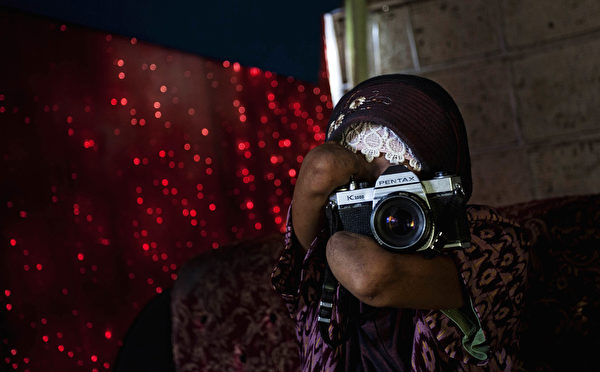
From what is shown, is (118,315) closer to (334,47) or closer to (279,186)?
(279,186)

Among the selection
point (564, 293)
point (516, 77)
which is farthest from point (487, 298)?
point (516, 77)

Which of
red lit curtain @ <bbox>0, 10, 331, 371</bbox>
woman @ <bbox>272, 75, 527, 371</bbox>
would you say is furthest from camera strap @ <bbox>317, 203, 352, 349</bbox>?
red lit curtain @ <bbox>0, 10, 331, 371</bbox>

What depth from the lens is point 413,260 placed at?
2.45ft

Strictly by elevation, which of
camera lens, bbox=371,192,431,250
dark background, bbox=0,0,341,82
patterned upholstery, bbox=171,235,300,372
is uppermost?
dark background, bbox=0,0,341,82

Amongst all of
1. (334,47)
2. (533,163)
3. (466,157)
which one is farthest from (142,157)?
(533,163)

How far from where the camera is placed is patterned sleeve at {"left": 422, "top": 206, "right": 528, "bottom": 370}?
2.63 ft

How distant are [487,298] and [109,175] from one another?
3.49 feet

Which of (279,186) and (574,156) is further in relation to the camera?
(279,186)

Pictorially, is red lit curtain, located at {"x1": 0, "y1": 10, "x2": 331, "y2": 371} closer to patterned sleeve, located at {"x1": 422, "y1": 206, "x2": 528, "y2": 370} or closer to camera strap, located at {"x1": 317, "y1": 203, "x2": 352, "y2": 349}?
camera strap, located at {"x1": 317, "y1": 203, "x2": 352, "y2": 349}

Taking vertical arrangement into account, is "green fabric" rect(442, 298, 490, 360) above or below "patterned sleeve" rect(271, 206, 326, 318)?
below

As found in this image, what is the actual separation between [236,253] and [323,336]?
0.65 metres

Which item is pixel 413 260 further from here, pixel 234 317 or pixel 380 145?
pixel 234 317

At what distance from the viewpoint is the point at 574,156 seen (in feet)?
5.95

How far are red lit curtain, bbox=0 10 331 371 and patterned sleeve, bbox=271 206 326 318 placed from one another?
704 millimetres
